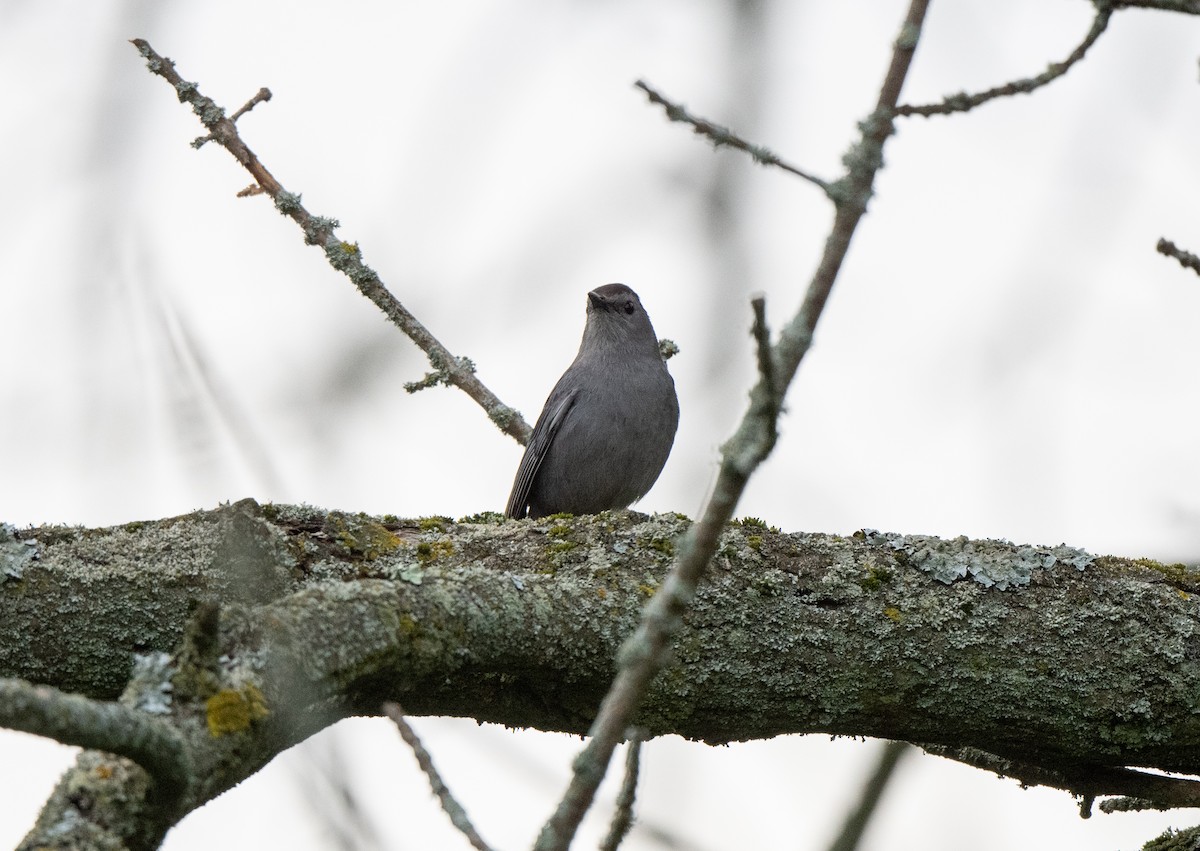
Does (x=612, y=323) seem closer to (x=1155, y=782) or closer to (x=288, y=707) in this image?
(x=1155, y=782)

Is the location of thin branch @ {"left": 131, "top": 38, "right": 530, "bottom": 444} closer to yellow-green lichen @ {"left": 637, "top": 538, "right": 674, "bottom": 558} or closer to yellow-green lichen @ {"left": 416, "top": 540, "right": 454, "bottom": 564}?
yellow-green lichen @ {"left": 416, "top": 540, "right": 454, "bottom": 564}

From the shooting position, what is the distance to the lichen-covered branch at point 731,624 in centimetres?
334

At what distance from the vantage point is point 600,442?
22.7 feet

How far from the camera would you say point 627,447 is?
696 cm

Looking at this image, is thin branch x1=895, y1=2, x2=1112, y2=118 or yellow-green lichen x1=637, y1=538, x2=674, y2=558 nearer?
thin branch x1=895, y1=2, x2=1112, y2=118

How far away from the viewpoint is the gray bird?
693 centimetres

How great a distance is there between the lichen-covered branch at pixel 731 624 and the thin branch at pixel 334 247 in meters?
1.83

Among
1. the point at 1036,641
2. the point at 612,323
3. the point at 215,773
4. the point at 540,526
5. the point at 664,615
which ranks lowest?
the point at 215,773

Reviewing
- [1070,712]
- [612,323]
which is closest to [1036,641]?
[1070,712]

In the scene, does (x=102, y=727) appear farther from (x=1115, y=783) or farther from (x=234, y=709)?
(x=1115, y=783)

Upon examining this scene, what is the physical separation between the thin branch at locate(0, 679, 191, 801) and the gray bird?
446cm

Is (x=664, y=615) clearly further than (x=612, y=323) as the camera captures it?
No

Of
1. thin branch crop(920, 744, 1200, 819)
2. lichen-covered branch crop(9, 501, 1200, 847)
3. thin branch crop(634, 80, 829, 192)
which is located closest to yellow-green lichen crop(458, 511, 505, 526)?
lichen-covered branch crop(9, 501, 1200, 847)

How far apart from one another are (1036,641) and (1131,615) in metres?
0.29
